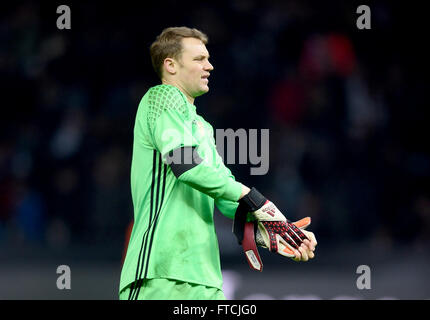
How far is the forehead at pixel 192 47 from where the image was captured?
14.1ft

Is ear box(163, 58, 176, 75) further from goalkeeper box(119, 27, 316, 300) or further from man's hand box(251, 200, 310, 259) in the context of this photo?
man's hand box(251, 200, 310, 259)

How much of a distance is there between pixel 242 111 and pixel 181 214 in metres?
4.53

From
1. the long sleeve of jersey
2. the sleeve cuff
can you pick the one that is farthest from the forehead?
the sleeve cuff

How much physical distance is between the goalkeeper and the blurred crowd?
3494 millimetres

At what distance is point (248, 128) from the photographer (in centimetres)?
812

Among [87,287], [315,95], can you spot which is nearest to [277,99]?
[315,95]

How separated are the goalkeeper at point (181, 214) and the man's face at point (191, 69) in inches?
3.9

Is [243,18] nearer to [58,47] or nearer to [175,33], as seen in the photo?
[58,47]

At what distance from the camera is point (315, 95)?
8883mm

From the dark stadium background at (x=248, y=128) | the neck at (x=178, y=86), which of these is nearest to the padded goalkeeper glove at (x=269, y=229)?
the neck at (x=178, y=86)

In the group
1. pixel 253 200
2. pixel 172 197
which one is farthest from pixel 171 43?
pixel 253 200

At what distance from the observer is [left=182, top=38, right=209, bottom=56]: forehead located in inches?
169

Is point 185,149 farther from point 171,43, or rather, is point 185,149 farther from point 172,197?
point 171,43

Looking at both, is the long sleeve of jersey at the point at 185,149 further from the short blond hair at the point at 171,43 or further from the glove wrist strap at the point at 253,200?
the short blond hair at the point at 171,43
